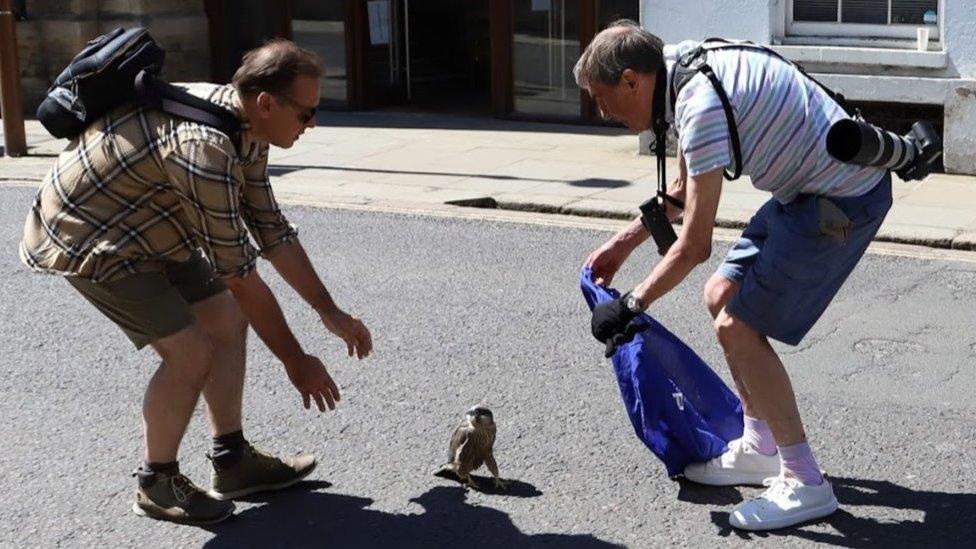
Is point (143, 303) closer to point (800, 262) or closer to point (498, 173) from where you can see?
point (800, 262)

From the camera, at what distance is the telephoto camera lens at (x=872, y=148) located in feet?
14.0

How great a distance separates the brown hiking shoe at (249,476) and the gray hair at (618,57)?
1661 millimetres

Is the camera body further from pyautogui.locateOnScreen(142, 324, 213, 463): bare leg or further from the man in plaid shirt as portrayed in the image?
pyautogui.locateOnScreen(142, 324, 213, 463): bare leg

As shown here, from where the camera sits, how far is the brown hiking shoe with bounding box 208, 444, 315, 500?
193 inches

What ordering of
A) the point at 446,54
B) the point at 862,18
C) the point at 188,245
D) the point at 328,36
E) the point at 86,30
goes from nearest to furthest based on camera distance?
the point at 188,245 → the point at 862,18 → the point at 328,36 → the point at 86,30 → the point at 446,54

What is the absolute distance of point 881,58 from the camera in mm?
11047

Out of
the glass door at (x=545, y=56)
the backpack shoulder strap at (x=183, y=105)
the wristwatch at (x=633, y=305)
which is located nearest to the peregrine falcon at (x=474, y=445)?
the wristwatch at (x=633, y=305)

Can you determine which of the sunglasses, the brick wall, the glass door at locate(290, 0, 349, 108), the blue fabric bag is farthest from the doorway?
the sunglasses

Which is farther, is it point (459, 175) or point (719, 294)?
point (459, 175)

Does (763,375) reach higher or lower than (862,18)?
lower

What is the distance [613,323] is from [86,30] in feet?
40.4

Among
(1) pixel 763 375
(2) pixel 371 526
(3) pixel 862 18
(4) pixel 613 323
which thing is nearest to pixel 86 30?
(3) pixel 862 18

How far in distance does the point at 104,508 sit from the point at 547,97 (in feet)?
31.9

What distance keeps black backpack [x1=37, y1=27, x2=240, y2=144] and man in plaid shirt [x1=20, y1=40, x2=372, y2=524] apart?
0.13 ft
